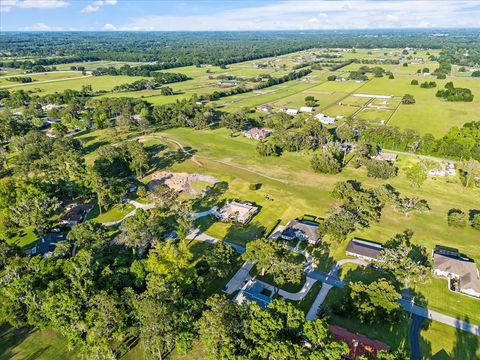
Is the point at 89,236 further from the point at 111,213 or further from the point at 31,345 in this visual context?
the point at 111,213

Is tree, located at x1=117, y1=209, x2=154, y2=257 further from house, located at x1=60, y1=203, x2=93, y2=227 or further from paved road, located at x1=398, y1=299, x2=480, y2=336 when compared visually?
paved road, located at x1=398, y1=299, x2=480, y2=336

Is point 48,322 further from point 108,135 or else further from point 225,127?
point 225,127

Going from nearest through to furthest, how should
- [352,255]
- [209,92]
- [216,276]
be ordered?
[216,276] → [352,255] → [209,92]

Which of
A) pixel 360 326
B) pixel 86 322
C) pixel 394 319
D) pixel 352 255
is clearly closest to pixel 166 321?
pixel 86 322

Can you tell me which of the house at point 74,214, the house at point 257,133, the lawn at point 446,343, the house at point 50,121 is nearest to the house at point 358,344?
the lawn at point 446,343

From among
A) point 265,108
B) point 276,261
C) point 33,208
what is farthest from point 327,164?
point 265,108

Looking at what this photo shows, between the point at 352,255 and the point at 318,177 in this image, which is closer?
the point at 352,255

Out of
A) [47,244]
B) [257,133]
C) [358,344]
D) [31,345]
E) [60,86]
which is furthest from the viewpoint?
[60,86]
